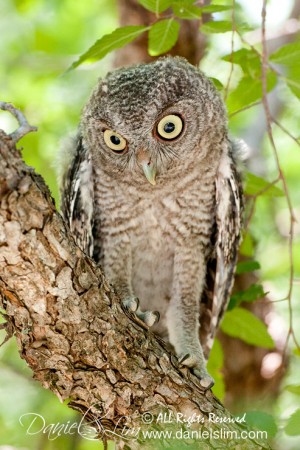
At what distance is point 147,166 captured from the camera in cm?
355

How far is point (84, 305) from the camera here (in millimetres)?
2639

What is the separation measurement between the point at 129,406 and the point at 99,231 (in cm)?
133

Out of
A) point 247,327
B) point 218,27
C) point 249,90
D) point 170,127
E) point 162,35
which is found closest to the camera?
point 218,27

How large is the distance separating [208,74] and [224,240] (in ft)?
5.17

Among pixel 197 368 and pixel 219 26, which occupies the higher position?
pixel 219 26

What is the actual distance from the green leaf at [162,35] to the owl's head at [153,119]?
0.26 metres

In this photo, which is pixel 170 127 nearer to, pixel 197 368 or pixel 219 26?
pixel 219 26

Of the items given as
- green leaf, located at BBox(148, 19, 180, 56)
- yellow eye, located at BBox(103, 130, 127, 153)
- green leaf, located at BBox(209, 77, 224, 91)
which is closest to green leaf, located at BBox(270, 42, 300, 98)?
green leaf, located at BBox(209, 77, 224, 91)

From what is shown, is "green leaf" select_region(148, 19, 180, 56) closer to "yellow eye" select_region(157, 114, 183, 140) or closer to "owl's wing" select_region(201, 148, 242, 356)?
"yellow eye" select_region(157, 114, 183, 140)

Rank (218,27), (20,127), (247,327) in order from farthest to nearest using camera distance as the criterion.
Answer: (247,327) → (218,27) → (20,127)

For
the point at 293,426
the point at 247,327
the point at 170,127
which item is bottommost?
the point at 293,426

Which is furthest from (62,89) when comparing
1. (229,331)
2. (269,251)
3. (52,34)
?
(229,331)

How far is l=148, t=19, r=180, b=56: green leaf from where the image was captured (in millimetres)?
3283

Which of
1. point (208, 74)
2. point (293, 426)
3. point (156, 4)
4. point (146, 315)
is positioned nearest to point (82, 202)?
point (146, 315)
